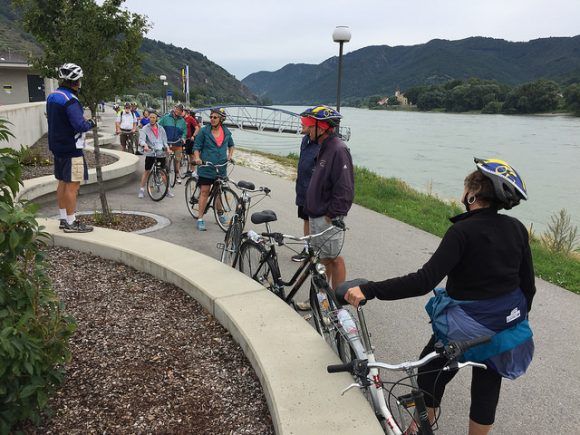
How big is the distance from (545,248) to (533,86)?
66.7m

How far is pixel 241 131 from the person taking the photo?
4778cm

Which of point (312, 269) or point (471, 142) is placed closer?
point (312, 269)

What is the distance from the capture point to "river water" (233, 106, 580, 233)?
20353mm

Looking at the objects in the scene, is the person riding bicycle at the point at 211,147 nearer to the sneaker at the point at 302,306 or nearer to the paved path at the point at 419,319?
the paved path at the point at 419,319

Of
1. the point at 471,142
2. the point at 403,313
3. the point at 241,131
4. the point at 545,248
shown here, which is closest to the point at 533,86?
the point at 471,142

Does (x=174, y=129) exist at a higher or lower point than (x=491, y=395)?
higher

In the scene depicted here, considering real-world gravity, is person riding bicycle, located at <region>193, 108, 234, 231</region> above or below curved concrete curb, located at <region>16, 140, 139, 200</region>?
Answer: above

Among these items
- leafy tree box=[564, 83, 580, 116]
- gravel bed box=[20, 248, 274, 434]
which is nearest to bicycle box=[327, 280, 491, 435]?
gravel bed box=[20, 248, 274, 434]

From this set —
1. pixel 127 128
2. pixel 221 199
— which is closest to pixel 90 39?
pixel 221 199

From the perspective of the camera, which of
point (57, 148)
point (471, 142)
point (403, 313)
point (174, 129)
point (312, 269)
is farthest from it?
point (471, 142)

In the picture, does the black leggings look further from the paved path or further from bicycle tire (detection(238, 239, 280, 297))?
bicycle tire (detection(238, 239, 280, 297))

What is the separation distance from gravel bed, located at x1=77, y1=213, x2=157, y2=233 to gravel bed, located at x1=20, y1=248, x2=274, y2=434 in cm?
226

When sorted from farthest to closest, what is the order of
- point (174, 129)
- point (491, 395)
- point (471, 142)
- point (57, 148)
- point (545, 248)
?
point (471, 142) < point (174, 129) < point (545, 248) < point (57, 148) < point (491, 395)

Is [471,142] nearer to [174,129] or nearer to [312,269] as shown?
[174,129]
